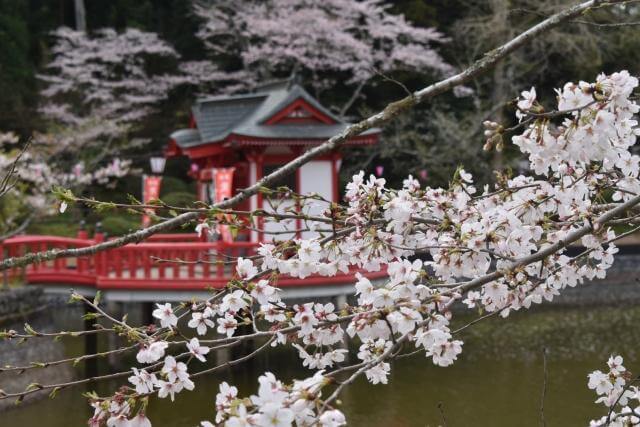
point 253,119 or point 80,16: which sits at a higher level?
point 80,16

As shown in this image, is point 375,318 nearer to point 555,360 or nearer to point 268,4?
point 555,360

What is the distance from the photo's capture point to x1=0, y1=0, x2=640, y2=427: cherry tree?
4.71 feet

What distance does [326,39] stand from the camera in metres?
18.0

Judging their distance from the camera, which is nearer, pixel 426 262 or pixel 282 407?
pixel 282 407

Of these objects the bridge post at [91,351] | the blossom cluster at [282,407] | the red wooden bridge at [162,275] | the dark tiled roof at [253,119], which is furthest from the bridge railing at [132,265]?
the blossom cluster at [282,407]

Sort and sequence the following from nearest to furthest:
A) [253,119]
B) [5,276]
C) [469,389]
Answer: [469,389]
[5,276]
[253,119]

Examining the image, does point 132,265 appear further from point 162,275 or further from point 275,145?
point 275,145

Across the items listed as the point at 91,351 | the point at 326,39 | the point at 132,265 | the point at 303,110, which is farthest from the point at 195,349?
the point at 326,39

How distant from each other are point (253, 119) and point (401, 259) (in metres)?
9.94

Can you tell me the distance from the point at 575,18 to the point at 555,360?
8.55m

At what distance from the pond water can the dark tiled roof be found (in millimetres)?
3413

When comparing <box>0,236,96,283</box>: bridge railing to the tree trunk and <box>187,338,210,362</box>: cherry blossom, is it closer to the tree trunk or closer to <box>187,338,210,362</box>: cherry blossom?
<box>187,338,210,362</box>: cherry blossom

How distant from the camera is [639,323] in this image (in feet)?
39.7

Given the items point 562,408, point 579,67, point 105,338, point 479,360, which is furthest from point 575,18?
point 579,67
